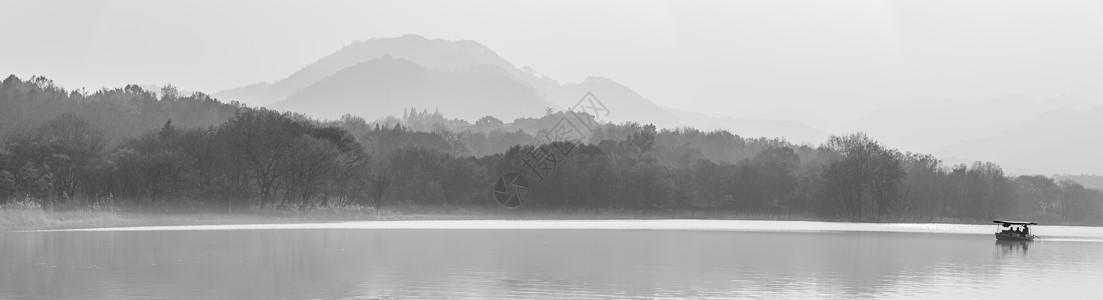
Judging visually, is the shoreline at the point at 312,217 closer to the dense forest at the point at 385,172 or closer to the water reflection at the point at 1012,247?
the dense forest at the point at 385,172

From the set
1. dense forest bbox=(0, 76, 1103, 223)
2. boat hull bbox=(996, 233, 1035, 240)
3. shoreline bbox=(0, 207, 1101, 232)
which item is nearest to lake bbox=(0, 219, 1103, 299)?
shoreline bbox=(0, 207, 1101, 232)

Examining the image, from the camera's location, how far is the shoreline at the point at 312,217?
2808 inches

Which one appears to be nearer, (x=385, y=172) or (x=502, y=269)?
(x=502, y=269)

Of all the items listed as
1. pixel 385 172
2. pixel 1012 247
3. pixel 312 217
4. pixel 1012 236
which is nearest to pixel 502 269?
pixel 1012 247

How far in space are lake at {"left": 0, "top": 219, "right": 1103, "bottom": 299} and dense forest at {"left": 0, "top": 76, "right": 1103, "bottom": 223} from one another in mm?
36351

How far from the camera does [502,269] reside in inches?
1594

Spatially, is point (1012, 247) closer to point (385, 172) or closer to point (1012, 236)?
point (1012, 236)

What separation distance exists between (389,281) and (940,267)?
24.1 meters

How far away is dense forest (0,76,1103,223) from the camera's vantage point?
9638 centimetres

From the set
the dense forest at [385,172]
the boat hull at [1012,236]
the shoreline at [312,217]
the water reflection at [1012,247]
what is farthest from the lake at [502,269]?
the dense forest at [385,172]

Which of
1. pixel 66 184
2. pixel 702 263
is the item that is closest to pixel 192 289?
pixel 702 263

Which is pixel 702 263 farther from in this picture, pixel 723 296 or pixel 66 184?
pixel 66 184

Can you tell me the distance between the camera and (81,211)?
7962 centimetres

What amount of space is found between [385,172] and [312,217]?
3073 centimetres
